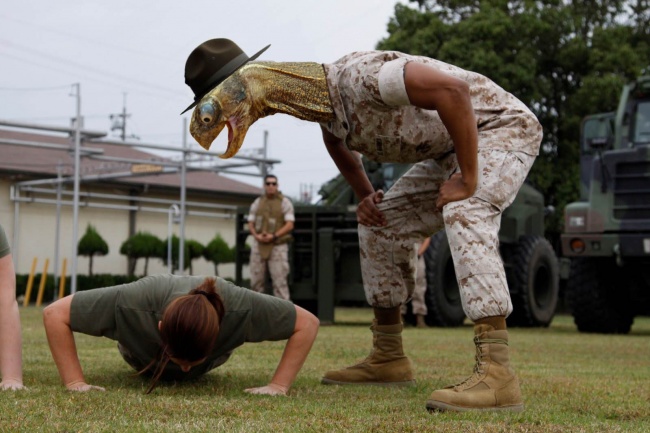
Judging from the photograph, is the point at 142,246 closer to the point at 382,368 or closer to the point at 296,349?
the point at 382,368

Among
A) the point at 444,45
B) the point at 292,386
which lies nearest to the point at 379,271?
the point at 292,386

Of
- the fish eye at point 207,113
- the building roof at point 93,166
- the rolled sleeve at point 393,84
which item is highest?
the building roof at point 93,166

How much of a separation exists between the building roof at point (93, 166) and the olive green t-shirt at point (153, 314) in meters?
16.9

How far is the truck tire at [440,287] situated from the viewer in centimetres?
1241

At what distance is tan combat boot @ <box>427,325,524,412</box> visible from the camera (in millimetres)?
3754

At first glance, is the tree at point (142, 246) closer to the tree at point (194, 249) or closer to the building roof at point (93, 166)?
the tree at point (194, 249)

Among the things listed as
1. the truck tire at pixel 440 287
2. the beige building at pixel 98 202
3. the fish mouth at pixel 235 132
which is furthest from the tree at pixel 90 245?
the fish mouth at pixel 235 132

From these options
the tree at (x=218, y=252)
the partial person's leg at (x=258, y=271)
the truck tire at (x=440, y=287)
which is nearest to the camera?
the truck tire at (x=440, y=287)

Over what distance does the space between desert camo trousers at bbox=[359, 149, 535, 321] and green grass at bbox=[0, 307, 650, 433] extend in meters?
0.46

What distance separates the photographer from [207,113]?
3932mm

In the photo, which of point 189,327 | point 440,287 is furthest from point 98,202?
point 189,327

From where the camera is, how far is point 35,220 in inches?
1121

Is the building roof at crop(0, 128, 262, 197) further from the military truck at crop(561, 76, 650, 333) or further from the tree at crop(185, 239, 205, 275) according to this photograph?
the military truck at crop(561, 76, 650, 333)

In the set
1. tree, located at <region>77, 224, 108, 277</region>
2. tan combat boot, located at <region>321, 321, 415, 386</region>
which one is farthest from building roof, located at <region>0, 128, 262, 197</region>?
tan combat boot, located at <region>321, 321, 415, 386</region>
